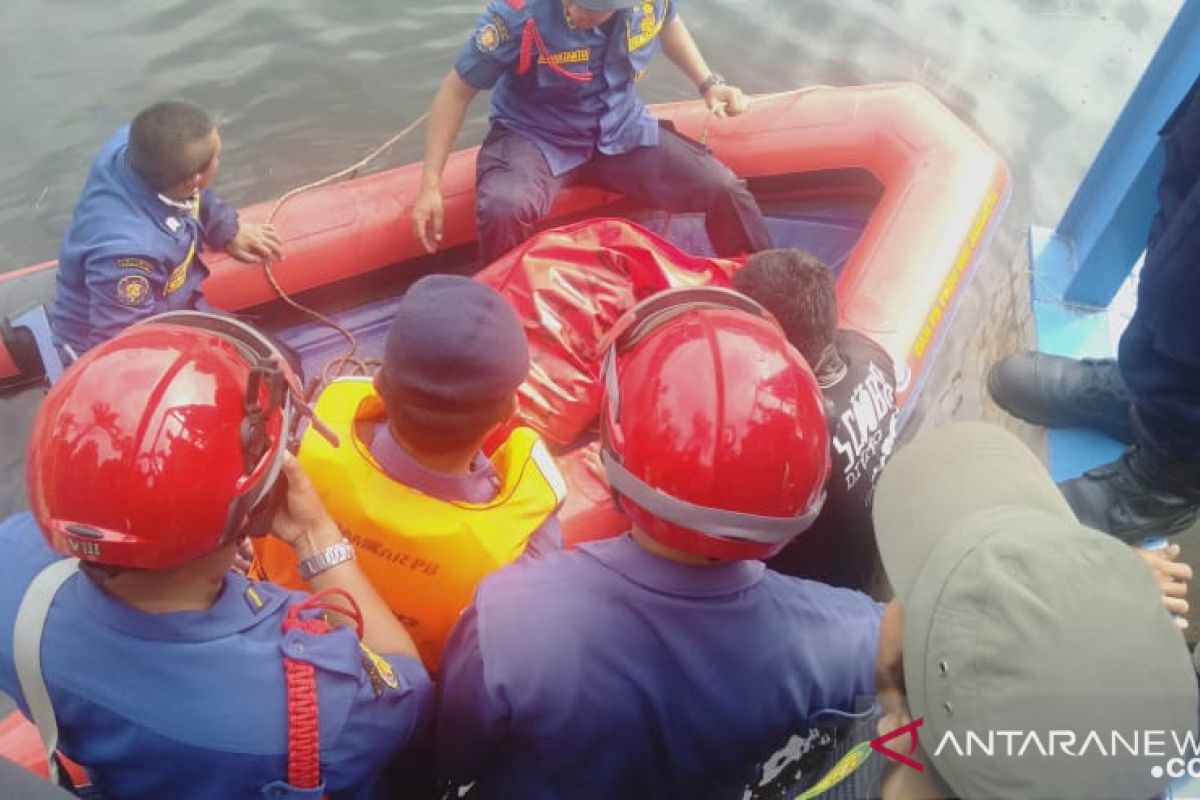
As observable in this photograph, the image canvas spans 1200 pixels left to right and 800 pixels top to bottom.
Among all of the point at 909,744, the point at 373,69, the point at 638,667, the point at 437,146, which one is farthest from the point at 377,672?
the point at 373,69

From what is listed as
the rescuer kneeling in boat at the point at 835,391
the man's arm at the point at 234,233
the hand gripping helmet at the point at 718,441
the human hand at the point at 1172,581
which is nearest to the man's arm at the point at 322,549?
the hand gripping helmet at the point at 718,441

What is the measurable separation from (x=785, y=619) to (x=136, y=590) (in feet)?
2.65

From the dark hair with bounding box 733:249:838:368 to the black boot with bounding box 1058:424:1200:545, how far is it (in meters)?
0.83

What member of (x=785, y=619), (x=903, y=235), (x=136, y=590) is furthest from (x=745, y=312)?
(x=903, y=235)

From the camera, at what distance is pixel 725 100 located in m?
3.14

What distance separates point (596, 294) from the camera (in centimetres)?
230

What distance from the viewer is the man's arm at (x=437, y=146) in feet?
9.30

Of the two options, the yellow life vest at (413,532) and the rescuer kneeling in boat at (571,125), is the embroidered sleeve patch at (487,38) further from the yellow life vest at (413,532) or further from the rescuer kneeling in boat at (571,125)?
the yellow life vest at (413,532)

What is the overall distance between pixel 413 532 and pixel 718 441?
53 centimetres

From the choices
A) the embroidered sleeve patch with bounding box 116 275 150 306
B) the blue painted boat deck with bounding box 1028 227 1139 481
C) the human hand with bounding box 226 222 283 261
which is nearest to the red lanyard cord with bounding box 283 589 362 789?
the embroidered sleeve patch with bounding box 116 275 150 306

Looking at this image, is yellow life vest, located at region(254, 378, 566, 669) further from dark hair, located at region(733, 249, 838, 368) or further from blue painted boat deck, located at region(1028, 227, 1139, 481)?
blue painted boat deck, located at region(1028, 227, 1139, 481)

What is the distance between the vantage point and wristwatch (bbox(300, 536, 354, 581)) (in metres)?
1.35

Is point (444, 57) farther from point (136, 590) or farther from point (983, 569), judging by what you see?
point (983, 569)

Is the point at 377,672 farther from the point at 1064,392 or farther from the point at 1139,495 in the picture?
the point at 1064,392
